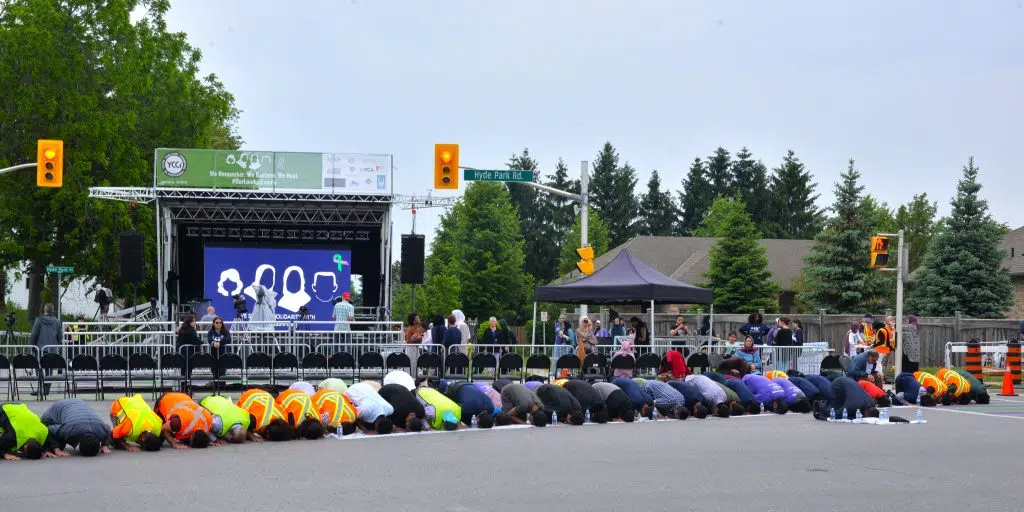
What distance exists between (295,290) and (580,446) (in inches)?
828

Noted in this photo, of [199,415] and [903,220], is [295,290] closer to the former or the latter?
[199,415]

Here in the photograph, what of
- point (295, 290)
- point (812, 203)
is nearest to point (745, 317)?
point (295, 290)

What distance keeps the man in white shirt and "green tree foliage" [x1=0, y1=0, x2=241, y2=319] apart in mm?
30310

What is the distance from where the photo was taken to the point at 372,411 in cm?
1656

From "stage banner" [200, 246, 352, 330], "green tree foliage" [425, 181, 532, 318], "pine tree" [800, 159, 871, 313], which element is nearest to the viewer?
"stage banner" [200, 246, 352, 330]

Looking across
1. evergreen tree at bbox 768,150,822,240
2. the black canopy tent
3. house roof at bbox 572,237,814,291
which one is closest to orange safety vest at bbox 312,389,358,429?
the black canopy tent

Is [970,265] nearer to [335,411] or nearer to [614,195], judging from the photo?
[335,411]

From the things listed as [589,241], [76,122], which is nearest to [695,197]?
[589,241]

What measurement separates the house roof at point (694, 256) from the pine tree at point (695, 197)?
28.8m

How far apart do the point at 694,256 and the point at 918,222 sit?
1732 cm

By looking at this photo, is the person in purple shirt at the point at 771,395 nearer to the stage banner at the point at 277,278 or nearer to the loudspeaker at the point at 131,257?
the stage banner at the point at 277,278

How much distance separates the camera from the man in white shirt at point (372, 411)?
1655cm

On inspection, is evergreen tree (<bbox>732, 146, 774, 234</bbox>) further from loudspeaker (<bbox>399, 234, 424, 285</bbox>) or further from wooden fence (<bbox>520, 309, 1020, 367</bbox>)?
loudspeaker (<bbox>399, 234, 424, 285</bbox>)

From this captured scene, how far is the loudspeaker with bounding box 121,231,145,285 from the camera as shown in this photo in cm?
3253
